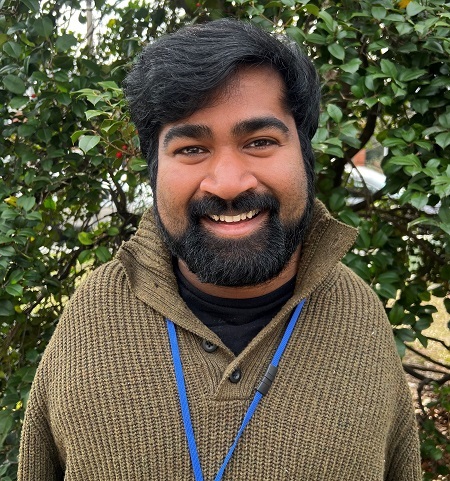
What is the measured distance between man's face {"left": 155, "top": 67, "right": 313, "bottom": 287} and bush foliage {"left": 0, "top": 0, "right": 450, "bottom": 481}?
18.6 inches

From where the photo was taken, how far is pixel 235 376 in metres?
1.57

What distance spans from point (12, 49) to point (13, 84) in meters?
0.11

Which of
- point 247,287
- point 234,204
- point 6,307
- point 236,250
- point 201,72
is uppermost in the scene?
point 201,72

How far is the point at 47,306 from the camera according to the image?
2.48 m

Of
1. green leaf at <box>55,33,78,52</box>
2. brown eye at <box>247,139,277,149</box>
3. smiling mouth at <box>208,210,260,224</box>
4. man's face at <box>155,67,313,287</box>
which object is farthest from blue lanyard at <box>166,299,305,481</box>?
green leaf at <box>55,33,78,52</box>

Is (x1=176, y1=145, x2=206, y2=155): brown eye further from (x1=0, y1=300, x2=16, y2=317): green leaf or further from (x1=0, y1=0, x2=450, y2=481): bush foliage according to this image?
(x1=0, y1=300, x2=16, y2=317): green leaf

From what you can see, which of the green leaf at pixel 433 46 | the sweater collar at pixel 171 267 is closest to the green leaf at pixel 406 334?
the sweater collar at pixel 171 267

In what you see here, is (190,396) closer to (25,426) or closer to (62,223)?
(25,426)

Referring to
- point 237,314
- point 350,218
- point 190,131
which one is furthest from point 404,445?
point 190,131

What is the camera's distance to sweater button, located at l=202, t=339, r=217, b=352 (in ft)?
5.28

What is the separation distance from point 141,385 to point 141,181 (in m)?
1.16

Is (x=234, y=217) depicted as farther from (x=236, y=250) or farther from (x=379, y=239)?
(x=379, y=239)

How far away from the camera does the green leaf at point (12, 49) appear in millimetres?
2188

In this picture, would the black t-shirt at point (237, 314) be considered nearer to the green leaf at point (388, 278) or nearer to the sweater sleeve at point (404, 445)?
the sweater sleeve at point (404, 445)
